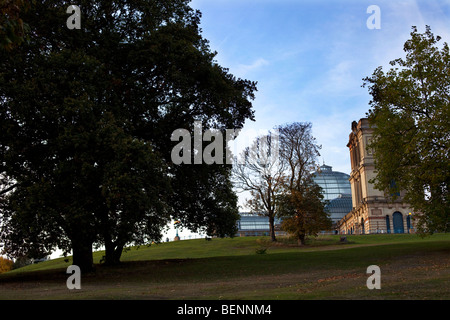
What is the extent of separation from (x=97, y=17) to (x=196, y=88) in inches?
275

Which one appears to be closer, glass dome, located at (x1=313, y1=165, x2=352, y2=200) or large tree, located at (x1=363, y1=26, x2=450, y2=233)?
large tree, located at (x1=363, y1=26, x2=450, y2=233)

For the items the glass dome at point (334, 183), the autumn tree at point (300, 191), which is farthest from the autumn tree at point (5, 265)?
the glass dome at point (334, 183)

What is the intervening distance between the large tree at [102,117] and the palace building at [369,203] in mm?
68394

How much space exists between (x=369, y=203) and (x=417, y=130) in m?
69.0

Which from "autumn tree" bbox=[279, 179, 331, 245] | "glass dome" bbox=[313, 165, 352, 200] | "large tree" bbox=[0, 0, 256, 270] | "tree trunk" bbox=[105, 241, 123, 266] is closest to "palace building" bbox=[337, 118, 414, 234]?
"glass dome" bbox=[313, 165, 352, 200]

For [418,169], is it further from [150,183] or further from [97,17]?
[97,17]

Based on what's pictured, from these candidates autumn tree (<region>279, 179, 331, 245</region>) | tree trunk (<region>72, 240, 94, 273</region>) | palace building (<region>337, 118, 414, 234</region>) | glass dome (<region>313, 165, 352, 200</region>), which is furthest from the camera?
glass dome (<region>313, 165, 352, 200</region>)

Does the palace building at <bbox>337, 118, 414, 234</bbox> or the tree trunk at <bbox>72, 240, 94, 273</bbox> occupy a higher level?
the palace building at <bbox>337, 118, 414, 234</bbox>

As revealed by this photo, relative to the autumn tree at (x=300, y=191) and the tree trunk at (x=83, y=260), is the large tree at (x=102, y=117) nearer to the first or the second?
the tree trunk at (x=83, y=260)

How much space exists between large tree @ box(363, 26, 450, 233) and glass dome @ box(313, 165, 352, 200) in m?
105

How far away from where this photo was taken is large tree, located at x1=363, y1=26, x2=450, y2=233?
28.8m

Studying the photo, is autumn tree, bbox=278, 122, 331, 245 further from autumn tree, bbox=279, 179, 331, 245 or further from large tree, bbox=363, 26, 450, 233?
large tree, bbox=363, 26, 450, 233

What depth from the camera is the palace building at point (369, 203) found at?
312ft

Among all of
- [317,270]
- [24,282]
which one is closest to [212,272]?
[317,270]
